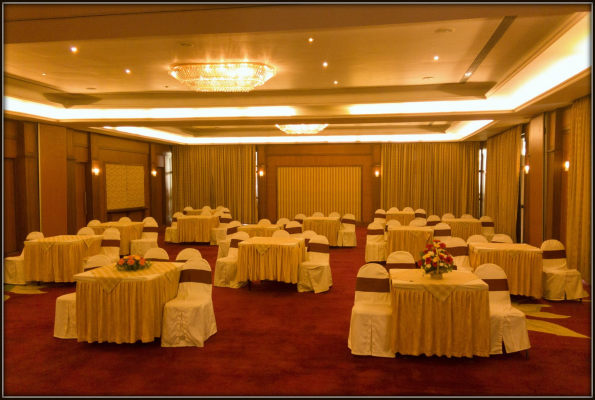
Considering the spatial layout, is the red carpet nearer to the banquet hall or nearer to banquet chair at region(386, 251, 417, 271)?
the banquet hall

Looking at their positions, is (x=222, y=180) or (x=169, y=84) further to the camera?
(x=222, y=180)

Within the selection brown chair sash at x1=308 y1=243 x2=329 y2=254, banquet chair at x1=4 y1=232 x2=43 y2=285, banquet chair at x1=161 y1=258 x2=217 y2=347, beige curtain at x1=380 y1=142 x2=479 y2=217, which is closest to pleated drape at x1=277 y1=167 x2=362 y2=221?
beige curtain at x1=380 y1=142 x2=479 y2=217

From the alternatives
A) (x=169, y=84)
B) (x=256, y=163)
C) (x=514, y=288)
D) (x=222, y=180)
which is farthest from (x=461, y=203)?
(x=169, y=84)

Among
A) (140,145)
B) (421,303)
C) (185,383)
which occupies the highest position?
(140,145)

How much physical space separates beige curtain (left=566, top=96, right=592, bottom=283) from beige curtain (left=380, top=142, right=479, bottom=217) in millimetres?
9241

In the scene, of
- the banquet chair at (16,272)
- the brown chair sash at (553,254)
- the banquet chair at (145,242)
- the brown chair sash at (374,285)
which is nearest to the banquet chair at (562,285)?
the brown chair sash at (553,254)

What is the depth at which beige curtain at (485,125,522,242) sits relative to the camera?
500 inches

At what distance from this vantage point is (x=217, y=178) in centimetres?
1955

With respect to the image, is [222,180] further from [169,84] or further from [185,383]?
[185,383]

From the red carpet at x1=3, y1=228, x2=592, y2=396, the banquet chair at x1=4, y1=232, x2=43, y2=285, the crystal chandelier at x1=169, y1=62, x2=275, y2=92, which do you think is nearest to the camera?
the red carpet at x1=3, y1=228, x2=592, y2=396

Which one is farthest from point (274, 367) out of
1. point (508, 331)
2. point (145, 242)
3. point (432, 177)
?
point (432, 177)

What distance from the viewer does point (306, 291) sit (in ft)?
25.6

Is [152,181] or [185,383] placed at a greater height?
[152,181]

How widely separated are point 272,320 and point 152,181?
502 inches
